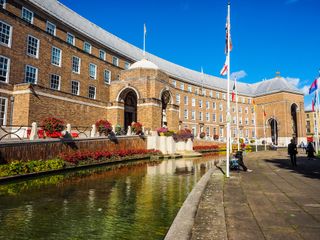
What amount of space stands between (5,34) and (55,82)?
298 inches

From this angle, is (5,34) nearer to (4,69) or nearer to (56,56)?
(4,69)

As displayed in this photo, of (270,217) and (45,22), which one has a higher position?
(45,22)

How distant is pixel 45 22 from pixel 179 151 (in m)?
23.8

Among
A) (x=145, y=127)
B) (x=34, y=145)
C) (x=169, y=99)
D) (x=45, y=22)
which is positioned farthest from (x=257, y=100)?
(x=34, y=145)

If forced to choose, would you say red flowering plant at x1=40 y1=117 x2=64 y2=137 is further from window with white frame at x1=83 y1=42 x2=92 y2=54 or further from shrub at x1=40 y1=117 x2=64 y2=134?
window with white frame at x1=83 y1=42 x2=92 y2=54

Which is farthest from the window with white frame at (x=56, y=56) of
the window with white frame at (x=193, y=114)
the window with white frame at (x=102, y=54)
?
the window with white frame at (x=193, y=114)

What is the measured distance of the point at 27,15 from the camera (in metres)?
27.1

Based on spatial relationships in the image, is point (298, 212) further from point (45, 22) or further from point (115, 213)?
point (45, 22)

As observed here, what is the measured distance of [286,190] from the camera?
8.44 metres

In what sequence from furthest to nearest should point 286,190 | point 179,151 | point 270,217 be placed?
point 179,151
point 286,190
point 270,217

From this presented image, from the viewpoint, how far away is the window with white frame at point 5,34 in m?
23.1

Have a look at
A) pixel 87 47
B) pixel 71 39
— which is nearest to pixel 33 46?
pixel 71 39

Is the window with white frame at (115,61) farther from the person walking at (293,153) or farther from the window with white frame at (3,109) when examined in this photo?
the person walking at (293,153)

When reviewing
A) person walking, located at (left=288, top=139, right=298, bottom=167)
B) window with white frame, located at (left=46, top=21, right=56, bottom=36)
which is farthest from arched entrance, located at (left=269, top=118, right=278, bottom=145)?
window with white frame, located at (left=46, top=21, right=56, bottom=36)
